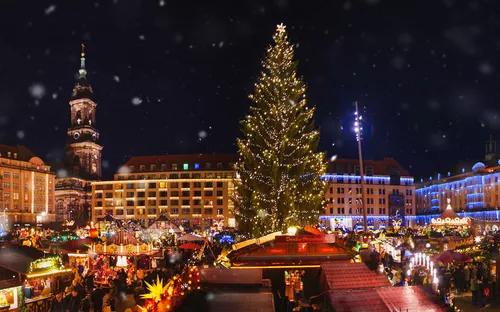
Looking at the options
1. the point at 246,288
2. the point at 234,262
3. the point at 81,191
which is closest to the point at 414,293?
the point at 246,288

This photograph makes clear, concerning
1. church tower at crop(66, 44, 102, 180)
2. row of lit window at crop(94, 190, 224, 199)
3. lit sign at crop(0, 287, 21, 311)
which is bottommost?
lit sign at crop(0, 287, 21, 311)

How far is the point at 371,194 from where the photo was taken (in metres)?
108

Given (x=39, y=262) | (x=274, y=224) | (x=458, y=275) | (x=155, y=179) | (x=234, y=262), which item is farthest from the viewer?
(x=155, y=179)

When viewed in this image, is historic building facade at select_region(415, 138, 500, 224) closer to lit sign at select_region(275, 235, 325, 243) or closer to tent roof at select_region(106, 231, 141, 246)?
tent roof at select_region(106, 231, 141, 246)

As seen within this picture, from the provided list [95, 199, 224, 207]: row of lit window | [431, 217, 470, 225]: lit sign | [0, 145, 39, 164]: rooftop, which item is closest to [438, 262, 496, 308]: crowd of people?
[431, 217, 470, 225]: lit sign

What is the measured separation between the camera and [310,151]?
29.4 m

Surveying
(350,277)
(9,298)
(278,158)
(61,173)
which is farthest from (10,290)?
(61,173)

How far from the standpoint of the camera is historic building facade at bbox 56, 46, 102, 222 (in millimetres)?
128375

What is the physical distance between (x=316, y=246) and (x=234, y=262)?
2.19 metres

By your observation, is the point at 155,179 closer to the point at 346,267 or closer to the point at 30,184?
the point at 30,184

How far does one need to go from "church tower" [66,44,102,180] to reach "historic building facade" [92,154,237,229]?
20805 mm

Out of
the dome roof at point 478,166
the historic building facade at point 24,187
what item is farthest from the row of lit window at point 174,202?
the dome roof at point 478,166

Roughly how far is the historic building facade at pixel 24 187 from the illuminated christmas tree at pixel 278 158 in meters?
83.7

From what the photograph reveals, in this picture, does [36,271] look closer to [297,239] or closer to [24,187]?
[297,239]
